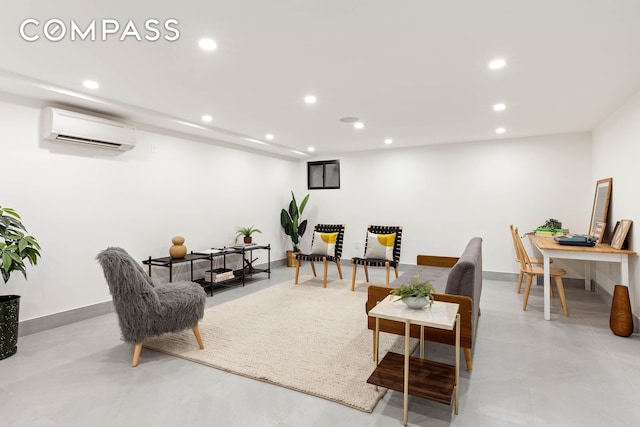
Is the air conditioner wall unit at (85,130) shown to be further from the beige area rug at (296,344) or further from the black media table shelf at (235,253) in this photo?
the beige area rug at (296,344)

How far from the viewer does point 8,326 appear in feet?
8.89

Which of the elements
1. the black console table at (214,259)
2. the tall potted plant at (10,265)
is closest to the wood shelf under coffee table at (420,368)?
the tall potted plant at (10,265)

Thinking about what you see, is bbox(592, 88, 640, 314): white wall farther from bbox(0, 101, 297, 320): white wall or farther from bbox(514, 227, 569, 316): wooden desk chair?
bbox(0, 101, 297, 320): white wall

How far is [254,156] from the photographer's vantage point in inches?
242

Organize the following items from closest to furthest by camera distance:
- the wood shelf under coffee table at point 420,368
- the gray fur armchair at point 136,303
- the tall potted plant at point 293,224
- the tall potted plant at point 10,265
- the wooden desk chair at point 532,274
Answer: the wood shelf under coffee table at point 420,368, the gray fur armchair at point 136,303, the tall potted plant at point 10,265, the wooden desk chair at point 532,274, the tall potted plant at point 293,224

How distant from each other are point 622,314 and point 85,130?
5.61m

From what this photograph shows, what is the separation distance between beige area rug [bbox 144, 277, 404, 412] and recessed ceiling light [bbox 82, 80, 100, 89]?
94.7 inches

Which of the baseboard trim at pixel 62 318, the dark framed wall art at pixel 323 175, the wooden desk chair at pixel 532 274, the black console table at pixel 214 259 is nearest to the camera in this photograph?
the baseboard trim at pixel 62 318

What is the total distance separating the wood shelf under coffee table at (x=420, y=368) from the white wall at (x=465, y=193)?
3.93 metres

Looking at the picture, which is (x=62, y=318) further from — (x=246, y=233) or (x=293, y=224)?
(x=293, y=224)

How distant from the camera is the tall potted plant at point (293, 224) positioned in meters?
6.68

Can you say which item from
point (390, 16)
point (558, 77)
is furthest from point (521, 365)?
point (390, 16)

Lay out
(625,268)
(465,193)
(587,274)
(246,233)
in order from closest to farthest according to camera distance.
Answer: (625,268) → (587,274) → (246,233) → (465,193)

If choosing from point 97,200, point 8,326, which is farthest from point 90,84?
point 8,326
